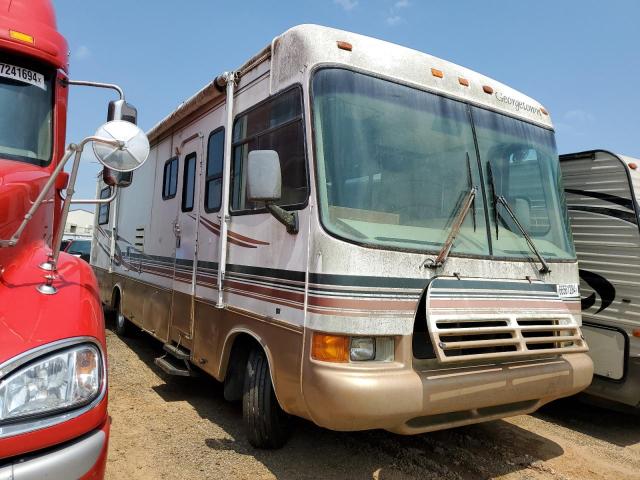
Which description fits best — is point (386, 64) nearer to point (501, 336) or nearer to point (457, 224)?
point (457, 224)

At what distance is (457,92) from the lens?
4.01 m

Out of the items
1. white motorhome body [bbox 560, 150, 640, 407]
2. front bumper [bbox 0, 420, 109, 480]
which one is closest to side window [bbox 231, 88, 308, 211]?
front bumper [bbox 0, 420, 109, 480]

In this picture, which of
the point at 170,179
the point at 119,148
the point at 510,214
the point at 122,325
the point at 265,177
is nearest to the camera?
the point at 119,148

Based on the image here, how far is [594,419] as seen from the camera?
555 centimetres

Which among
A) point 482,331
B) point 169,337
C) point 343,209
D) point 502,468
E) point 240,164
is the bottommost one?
point 502,468

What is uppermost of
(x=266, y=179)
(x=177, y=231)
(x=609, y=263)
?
(x=266, y=179)

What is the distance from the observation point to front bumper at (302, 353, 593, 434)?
9.91 ft

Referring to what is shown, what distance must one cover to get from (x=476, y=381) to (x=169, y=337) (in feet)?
11.9

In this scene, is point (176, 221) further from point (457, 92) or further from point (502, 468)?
point (502, 468)

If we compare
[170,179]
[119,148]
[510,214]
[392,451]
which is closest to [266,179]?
[119,148]

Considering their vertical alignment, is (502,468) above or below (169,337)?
below

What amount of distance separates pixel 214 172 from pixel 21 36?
2018 mm

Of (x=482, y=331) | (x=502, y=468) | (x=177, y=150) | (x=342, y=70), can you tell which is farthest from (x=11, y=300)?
(x=177, y=150)

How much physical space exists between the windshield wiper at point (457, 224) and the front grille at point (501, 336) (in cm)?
38
